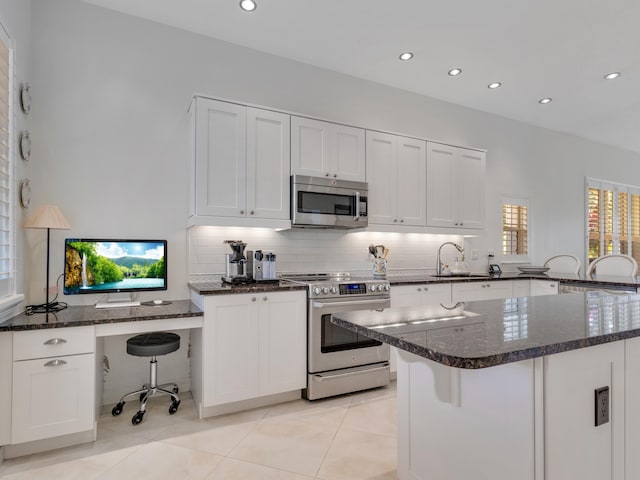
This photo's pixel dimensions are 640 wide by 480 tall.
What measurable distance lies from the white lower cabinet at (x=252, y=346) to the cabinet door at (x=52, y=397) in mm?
732

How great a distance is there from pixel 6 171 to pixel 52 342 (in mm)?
1125

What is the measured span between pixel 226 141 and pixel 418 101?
274 centimetres

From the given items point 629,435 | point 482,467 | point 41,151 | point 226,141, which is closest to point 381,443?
point 482,467

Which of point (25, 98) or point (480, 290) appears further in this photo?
point (480, 290)

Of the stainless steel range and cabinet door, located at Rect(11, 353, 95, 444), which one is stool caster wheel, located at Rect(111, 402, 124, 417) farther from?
the stainless steel range

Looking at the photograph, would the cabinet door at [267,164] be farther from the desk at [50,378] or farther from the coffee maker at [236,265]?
the desk at [50,378]

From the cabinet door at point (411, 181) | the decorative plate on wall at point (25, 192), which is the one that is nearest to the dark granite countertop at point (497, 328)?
the cabinet door at point (411, 181)

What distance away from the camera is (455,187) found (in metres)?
4.39

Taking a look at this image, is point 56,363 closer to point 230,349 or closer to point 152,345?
point 152,345

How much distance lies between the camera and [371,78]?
4.31 meters

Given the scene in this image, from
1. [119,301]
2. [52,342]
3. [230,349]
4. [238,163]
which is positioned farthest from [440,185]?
[52,342]

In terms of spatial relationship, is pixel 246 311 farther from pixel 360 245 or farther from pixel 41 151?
pixel 41 151

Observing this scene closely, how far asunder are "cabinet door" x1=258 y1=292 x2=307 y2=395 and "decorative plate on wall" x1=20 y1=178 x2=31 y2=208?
181cm

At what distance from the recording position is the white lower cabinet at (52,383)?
2186mm
